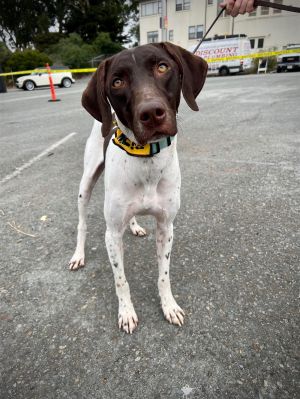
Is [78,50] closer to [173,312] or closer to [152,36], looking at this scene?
[152,36]

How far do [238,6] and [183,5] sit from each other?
4528 centimetres

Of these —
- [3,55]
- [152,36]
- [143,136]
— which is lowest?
[143,136]

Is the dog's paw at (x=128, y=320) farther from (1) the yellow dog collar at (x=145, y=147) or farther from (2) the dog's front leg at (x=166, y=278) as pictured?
(1) the yellow dog collar at (x=145, y=147)

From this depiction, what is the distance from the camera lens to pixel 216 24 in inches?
1539

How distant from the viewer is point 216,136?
6.08m

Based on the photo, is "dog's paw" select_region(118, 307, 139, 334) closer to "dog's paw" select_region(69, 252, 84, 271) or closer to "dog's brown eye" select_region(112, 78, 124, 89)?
"dog's paw" select_region(69, 252, 84, 271)

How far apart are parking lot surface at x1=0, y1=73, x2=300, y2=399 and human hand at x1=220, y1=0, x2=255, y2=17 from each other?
194 cm

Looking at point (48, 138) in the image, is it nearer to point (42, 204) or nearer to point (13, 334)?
point (42, 204)

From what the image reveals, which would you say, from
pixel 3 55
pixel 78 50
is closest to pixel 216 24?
pixel 78 50

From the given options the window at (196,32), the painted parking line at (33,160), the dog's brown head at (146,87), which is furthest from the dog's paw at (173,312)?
the window at (196,32)

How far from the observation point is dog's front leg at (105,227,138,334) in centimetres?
205

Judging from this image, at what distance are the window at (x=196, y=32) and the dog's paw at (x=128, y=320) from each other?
44.5 meters

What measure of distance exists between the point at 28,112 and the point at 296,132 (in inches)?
329

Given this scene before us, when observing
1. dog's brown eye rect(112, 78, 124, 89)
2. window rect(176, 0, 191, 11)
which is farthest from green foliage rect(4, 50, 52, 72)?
dog's brown eye rect(112, 78, 124, 89)
